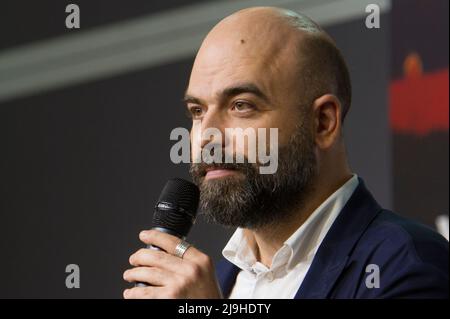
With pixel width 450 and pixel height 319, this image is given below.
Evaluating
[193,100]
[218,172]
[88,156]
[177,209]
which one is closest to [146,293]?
[177,209]

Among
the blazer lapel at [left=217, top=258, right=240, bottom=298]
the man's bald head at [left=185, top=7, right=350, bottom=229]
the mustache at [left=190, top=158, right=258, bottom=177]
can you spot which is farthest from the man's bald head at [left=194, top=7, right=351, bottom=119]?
the blazer lapel at [left=217, top=258, right=240, bottom=298]

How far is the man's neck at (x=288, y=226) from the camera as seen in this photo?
52.1 inches

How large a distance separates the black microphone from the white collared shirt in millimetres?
197

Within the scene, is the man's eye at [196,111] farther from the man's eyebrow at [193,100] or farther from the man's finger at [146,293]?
the man's finger at [146,293]

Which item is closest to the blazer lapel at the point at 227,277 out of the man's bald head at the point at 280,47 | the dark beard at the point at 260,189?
the dark beard at the point at 260,189

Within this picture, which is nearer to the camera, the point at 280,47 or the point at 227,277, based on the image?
the point at 280,47

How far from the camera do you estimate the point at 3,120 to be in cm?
223

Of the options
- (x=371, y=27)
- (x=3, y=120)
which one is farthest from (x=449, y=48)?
(x=3, y=120)

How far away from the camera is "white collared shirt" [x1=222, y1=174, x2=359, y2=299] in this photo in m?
1.28

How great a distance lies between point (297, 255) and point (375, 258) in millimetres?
154

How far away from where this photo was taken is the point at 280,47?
1303 mm

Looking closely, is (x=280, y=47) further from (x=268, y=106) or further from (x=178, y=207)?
(x=178, y=207)

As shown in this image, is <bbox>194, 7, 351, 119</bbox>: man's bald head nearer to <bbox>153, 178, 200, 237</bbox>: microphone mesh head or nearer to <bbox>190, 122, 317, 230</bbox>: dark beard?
<bbox>190, 122, 317, 230</bbox>: dark beard

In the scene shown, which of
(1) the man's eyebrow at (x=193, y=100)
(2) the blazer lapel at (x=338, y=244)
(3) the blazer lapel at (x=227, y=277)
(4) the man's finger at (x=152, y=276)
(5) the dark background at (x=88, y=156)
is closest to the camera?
(4) the man's finger at (x=152, y=276)
